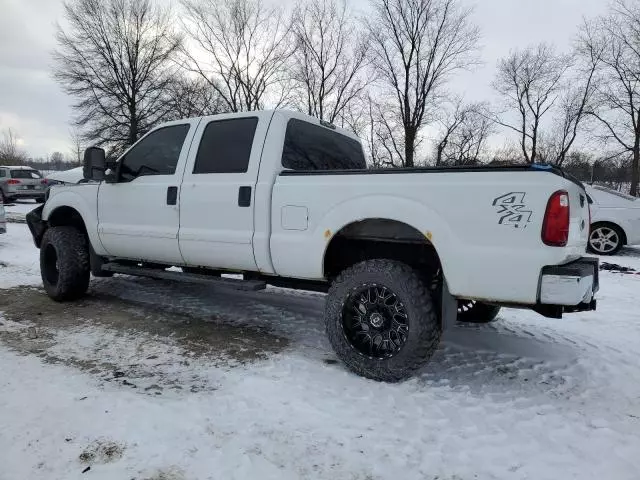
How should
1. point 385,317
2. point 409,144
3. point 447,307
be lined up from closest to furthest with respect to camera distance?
point 447,307 → point 385,317 → point 409,144

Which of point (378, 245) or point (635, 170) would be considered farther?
point (635, 170)

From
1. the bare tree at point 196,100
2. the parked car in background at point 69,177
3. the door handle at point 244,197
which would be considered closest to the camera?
the door handle at point 244,197

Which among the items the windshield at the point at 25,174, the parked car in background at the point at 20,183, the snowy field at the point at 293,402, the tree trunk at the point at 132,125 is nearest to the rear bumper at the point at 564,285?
the snowy field at the point at 293,402

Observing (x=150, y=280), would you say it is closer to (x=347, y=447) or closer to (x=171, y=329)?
(x=171, y=329)

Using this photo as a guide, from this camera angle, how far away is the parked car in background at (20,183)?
1977 cm

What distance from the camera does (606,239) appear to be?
941 cm

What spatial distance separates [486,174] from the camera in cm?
283

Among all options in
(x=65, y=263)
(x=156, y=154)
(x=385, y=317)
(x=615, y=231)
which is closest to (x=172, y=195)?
(x=156, y=154)

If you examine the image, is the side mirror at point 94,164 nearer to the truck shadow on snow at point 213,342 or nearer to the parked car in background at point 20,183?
the truck shadow on snow at point 213,342

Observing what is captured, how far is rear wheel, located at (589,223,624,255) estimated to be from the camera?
9336mm

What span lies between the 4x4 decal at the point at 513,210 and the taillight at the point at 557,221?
0.10 m

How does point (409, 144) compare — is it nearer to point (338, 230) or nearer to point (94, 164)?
point (94, 164)

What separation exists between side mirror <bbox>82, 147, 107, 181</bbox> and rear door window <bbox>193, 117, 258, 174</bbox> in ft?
3.73

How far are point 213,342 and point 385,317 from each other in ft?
5.28
